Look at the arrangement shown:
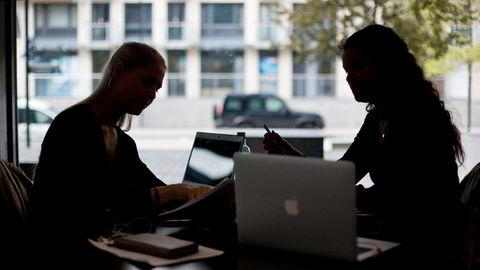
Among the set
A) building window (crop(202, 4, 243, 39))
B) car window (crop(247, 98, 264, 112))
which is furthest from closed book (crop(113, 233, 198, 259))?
car window (crop(247, 98, 264, 112))

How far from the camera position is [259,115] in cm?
482

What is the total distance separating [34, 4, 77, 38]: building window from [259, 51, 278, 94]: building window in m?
1.41

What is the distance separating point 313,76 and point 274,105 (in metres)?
0.36

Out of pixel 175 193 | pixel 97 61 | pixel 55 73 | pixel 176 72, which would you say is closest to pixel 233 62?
pixel 176 72

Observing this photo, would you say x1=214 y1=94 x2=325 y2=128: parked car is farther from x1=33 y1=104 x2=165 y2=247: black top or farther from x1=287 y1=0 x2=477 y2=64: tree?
x1=33 y1=104 x2=165 y2=247: black top

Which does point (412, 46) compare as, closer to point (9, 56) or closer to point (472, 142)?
point (472, 142)

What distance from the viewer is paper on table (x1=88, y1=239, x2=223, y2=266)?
1628 millimetres

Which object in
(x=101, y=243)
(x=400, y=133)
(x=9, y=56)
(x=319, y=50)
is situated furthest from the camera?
(x=319, y=50)

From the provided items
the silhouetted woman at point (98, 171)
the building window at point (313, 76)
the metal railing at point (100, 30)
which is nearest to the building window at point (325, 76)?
the building window at point (313, 76)

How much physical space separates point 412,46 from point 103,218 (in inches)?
104

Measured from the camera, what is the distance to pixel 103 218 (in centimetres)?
202

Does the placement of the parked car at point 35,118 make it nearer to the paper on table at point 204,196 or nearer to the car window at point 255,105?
the car window at point 255,105

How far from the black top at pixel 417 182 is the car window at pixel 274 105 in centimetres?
249

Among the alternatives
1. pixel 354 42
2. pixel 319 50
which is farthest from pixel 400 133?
pixel 319 50
